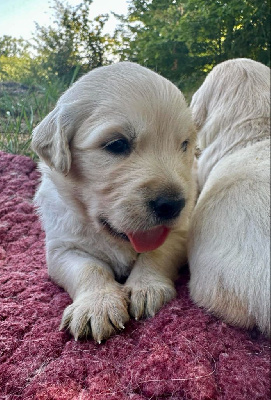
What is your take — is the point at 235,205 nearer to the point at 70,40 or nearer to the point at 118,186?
the point at 118,186

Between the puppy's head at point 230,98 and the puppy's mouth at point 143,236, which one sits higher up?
the puppy's head at point 230,98

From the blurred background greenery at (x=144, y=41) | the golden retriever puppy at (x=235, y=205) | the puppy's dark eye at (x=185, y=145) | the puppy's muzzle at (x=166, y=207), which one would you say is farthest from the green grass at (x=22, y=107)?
the golden retriever puppy at (x=235, y=205)

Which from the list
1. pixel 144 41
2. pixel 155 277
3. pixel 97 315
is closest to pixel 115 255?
pixel 155 277

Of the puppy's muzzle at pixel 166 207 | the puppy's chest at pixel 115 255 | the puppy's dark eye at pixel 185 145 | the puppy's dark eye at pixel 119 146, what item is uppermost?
the puppy's dark eye at pixel 119 146

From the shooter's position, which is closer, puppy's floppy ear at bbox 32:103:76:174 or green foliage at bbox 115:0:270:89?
green foliage at bbox 115:0:270:89

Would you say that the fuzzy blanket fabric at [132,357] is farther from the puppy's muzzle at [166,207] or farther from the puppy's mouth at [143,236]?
the puppy's muzzle at [166,207]

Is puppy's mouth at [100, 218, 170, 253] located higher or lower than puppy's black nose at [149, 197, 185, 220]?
lower

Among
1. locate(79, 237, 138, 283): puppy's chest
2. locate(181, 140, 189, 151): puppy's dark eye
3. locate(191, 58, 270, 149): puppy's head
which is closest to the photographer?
locate(181, 140, 189, 151): puppy's dark eye

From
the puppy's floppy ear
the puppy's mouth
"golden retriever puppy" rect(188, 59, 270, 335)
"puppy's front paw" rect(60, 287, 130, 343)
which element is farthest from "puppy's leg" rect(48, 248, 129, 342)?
the puppy's floppy ear

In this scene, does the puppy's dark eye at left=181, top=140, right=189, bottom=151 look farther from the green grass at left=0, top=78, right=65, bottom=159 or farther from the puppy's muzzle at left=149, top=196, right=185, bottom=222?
the green grass at left=0, top=78, right=65, bottom=159

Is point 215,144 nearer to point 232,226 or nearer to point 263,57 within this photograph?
point 263,57
